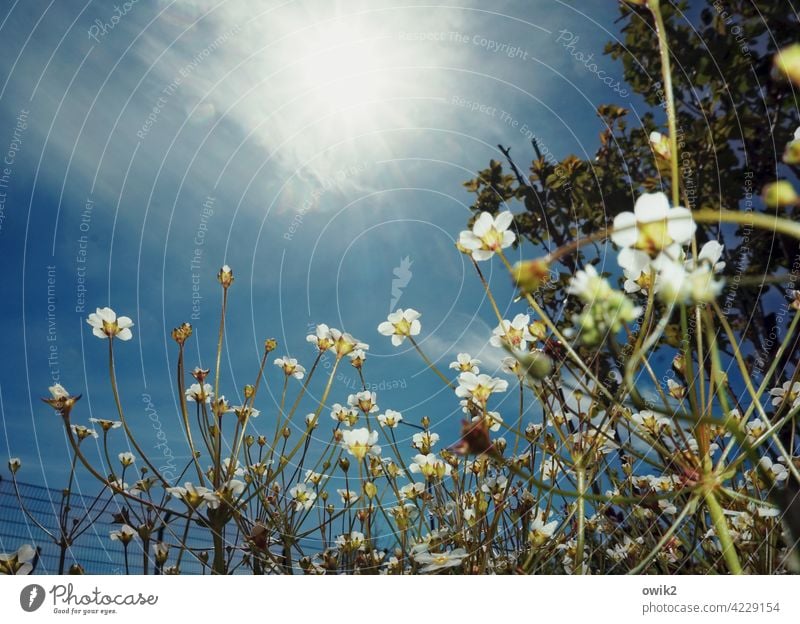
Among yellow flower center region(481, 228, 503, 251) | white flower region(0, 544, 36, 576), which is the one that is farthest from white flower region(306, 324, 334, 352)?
white flower region(0, 544, 36, 576)

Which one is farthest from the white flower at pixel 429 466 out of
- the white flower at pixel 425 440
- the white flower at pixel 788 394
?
the white flower at pixel 788 394

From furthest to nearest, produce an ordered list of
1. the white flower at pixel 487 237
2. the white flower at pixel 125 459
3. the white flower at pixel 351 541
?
the white flower at pixel 125 459
the white flower at pixel 351 541
the white flower at pixel 487 237

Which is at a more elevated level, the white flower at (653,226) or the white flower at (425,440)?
the white flower at (653,226)

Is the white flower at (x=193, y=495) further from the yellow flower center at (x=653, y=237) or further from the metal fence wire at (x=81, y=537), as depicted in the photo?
the yellow flower center at (x=653, y=237)

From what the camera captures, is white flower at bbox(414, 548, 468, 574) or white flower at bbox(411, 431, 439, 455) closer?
white flower at bbox(414, 548, 468, 574)

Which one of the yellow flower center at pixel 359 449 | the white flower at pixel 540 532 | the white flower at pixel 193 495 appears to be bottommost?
the white flower at pixel 540 532

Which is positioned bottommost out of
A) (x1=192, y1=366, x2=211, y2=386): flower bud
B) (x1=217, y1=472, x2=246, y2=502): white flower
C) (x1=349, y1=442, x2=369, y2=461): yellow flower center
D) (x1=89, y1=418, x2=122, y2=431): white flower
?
(x1=217, y1=472, x2=246, y2=502): white flower
